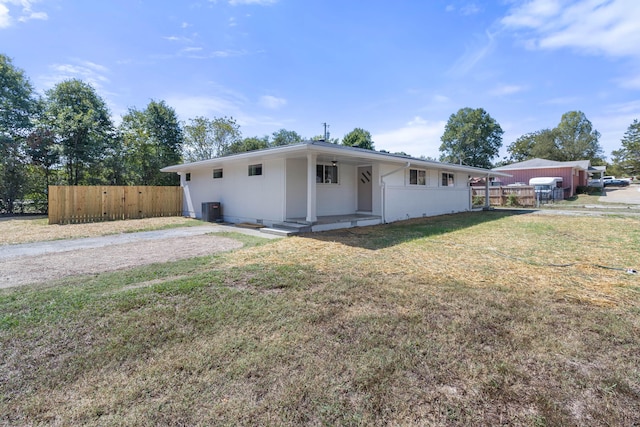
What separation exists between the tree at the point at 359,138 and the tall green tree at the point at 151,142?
1888cm

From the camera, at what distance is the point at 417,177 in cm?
1286

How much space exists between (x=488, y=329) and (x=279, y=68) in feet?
53.5

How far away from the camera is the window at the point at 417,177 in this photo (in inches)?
493

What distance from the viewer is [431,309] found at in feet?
10.4

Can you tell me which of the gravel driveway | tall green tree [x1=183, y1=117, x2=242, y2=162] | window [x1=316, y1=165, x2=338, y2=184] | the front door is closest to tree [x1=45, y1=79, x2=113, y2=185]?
tall green tree [x1=183, y1=117, x2=242, y2=162]

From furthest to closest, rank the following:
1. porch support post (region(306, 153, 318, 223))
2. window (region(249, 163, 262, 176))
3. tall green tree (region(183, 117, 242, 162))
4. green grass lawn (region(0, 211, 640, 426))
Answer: tall green tree (region(183, 117, 242, 162))
window (region(249, 163, 262, 176))
porch support post (region(306, 153, 318, 223))
green grass lawn (region(0, 211, 640, 426))

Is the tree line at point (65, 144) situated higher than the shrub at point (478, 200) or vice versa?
the tree line at point (65, 144)

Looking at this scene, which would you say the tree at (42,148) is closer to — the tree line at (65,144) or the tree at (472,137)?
the tree line at (65,144)

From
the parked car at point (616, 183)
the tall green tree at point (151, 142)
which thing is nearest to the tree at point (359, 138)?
the tall green tree at point (151, 142)

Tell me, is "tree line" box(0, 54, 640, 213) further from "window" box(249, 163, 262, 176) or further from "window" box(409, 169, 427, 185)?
"window" box(249, 163, 262, 176)

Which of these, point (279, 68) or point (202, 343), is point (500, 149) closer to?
point (279, 68)

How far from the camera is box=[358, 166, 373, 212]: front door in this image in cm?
1162

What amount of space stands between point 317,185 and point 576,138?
52.4 meters

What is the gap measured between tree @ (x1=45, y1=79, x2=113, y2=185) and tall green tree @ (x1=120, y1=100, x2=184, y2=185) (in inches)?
65.7
